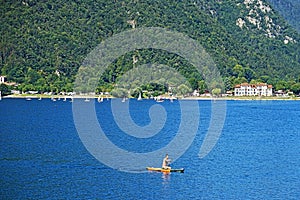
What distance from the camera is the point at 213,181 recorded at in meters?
47.8

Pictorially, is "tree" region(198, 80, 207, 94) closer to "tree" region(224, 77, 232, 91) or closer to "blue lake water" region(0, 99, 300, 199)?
"tree" region(224, 77, 232, 91)

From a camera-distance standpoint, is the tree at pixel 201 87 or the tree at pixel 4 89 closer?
the tree at pixel 201 87

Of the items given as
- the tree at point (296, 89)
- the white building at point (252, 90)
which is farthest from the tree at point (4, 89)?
the tree at point (296, 89)

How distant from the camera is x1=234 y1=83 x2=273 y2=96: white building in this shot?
186 meters

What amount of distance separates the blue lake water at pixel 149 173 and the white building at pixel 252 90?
330 ft

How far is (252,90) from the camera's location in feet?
614

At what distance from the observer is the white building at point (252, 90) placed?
610 ft

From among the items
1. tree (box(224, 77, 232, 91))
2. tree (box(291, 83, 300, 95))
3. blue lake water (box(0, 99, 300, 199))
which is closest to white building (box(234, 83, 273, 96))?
tree (box(224, 77, 232, 91))

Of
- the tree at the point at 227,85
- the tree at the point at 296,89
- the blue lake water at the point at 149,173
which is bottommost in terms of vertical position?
the blue lake water at the point at 149,173

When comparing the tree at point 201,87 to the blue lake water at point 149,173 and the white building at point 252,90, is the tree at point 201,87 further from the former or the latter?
the blue lake water at point 149,173

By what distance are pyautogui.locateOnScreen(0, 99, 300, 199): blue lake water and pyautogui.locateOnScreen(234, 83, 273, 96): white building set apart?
10047 centimetres

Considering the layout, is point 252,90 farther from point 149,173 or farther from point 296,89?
point 149,173

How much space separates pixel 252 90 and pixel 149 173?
461 feet

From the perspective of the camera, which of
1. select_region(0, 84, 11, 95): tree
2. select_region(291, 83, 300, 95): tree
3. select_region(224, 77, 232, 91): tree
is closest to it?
select_region(0, 84, 11, 95): tree
